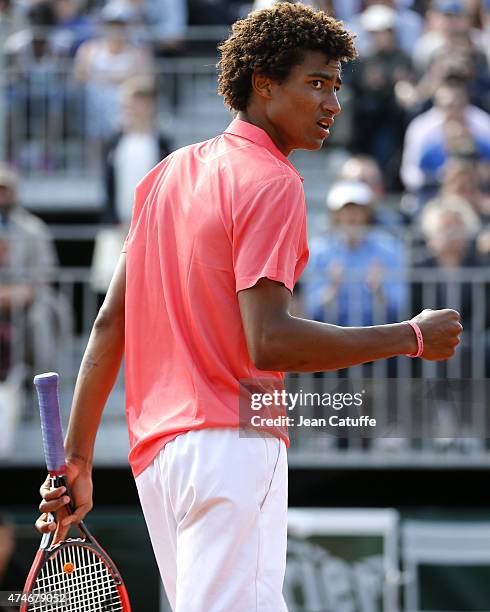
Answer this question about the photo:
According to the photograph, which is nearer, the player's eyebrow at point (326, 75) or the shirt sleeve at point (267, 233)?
the shirt sleeve at point (267, 233)

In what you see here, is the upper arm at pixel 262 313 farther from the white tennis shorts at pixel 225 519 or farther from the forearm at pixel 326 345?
the white tennis shorts at pixel 225 519

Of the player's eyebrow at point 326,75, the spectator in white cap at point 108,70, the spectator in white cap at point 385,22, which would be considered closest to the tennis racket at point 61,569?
the player's eyebrow at point 326,75

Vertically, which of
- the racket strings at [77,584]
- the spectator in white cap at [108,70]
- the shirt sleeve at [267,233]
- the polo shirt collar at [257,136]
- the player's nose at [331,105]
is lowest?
the racket strings at [77,584]

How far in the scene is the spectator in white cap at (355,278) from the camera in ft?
27.2

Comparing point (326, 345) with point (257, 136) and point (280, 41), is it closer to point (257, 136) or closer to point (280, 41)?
point (257, 136)

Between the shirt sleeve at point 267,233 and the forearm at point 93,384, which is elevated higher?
the shirt sleeve at point 267,233

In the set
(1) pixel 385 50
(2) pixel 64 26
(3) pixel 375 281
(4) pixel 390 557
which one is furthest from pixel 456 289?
(2) pixel 64 26

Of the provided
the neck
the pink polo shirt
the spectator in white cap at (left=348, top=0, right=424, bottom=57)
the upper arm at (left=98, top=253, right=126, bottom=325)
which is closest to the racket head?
the pink polo shirt

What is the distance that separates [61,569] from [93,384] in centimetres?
50

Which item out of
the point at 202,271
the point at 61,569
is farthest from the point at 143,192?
the point at 61,569

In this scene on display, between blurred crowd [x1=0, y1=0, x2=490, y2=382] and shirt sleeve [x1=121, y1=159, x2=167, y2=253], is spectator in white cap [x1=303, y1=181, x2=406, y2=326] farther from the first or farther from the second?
shirt sleeve [x1=121, y1=159, x2=167, y2=253]

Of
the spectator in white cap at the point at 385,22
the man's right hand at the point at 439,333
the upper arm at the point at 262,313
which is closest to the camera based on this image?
the upper arm at the point at 262,313

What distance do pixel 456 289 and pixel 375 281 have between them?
1.61 feet

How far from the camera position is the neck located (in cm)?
350
